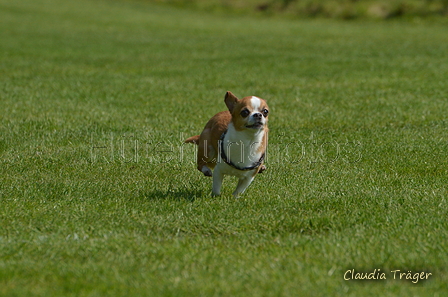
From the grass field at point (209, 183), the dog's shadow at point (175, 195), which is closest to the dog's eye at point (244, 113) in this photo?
the grass field at point (209, 183)

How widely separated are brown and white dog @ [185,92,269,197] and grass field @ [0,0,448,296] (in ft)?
1.33

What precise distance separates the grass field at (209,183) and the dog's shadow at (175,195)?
1.9 inches

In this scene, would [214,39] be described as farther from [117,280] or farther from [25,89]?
[117,280]

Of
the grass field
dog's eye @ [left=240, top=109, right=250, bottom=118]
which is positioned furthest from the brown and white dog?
the grass field

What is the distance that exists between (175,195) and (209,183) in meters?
0.82

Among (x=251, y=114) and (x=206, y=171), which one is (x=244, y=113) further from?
(x=206, y=171)

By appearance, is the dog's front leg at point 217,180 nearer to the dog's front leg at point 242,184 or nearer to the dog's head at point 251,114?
the dog's front leg at point 242,184

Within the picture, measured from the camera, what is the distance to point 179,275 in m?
5.22

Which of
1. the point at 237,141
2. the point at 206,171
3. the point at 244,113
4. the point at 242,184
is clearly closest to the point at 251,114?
the point at 244,113

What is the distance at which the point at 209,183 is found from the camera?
331 inches

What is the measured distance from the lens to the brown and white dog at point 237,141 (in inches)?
262

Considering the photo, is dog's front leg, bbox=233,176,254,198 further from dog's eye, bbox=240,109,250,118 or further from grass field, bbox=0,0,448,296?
dog's eye, bbox=240,109,250,118

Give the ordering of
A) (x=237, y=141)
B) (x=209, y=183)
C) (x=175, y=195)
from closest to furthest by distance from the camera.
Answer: (x=237, y=141) → (x=175, y=195) → (x=209, y=183)

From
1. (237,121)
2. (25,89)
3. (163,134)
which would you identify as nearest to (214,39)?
(25,89)
